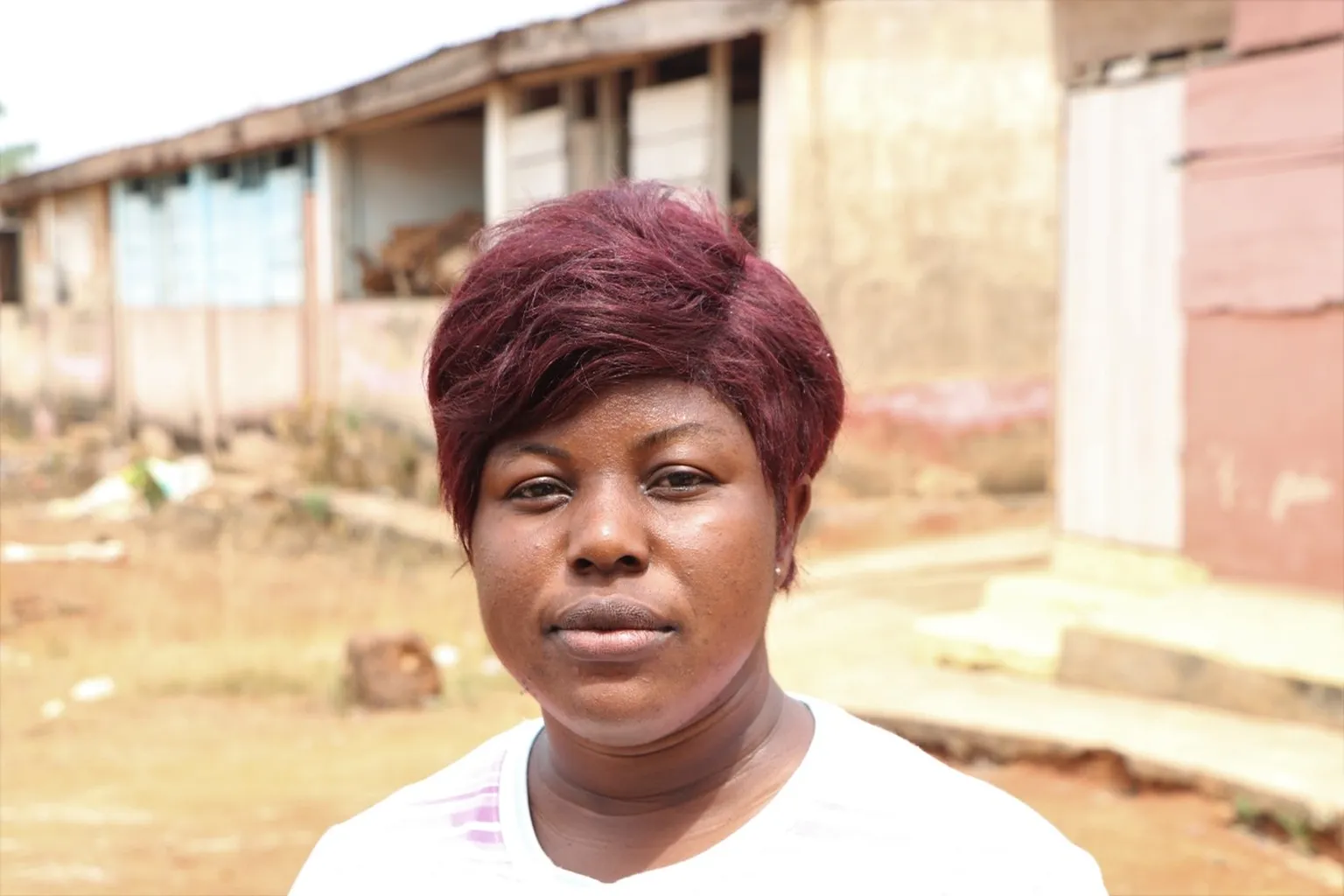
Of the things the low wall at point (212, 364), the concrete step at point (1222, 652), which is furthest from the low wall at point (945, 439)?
the low wall at point (212, 364)

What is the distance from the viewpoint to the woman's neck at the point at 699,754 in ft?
4.99

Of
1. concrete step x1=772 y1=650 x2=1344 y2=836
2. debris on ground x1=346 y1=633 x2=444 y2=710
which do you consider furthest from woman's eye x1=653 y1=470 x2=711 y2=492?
debris on ground x1=346 y1=633 x2=444 y2=710

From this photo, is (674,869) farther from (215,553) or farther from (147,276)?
(147,276)

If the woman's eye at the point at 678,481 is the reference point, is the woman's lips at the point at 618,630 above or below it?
below

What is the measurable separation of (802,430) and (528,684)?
0.38 metres

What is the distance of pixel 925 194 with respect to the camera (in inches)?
358

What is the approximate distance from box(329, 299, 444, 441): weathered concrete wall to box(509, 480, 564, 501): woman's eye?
381 inches

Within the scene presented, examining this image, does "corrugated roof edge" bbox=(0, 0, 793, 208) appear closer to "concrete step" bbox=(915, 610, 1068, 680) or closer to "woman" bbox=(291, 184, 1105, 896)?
"concrete step" bbox=(915, 610, 1068, 680)

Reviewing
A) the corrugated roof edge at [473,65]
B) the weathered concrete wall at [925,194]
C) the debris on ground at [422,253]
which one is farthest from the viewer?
the debris on ground at [422,253]

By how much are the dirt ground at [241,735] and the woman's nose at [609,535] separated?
1157 mm

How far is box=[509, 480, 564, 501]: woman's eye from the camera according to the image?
1.50 metres

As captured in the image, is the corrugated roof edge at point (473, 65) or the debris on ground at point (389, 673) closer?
the debris on ground at point (389, 673)

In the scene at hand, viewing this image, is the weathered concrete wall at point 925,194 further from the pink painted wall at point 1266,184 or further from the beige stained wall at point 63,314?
the beige stained wall at point 63,314

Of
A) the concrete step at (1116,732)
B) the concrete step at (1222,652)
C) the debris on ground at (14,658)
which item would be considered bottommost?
the debris on ground at (14,658)
